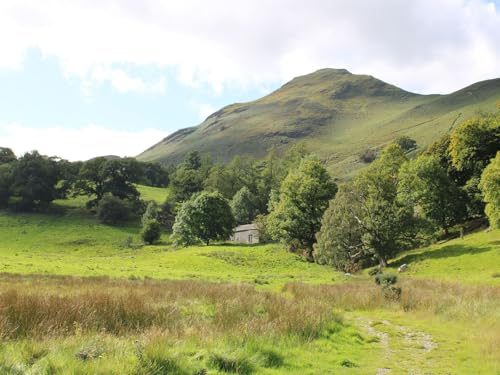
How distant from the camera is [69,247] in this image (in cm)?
7444

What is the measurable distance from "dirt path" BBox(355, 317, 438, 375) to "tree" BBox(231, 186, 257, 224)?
3420 inches

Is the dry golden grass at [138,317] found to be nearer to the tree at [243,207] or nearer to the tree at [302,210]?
the tree at [302,210]

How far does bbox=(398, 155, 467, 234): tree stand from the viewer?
57281mm

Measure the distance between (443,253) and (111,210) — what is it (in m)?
69.0

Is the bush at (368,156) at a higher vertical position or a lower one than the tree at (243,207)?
higher

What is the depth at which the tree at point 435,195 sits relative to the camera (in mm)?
57281

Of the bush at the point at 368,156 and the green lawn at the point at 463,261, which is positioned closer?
the green lawn at the point at 463,261

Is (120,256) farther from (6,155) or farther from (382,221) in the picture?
(6,155)

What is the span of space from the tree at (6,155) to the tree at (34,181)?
1808cm

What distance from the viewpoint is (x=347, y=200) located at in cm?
5012

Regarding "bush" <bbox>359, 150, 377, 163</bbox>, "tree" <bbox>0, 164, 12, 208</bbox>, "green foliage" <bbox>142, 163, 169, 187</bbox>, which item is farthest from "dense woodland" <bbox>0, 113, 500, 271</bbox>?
"bush" <bbox>359, 150, 377, 163</bbox>

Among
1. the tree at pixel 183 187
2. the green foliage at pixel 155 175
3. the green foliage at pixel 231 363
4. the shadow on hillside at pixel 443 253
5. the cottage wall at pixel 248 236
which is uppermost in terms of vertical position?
the green foliage at pixel 155 175

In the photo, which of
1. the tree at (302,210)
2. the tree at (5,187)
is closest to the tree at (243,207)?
the tree at (302,210)

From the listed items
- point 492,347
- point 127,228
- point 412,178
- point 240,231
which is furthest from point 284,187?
point 492,347
